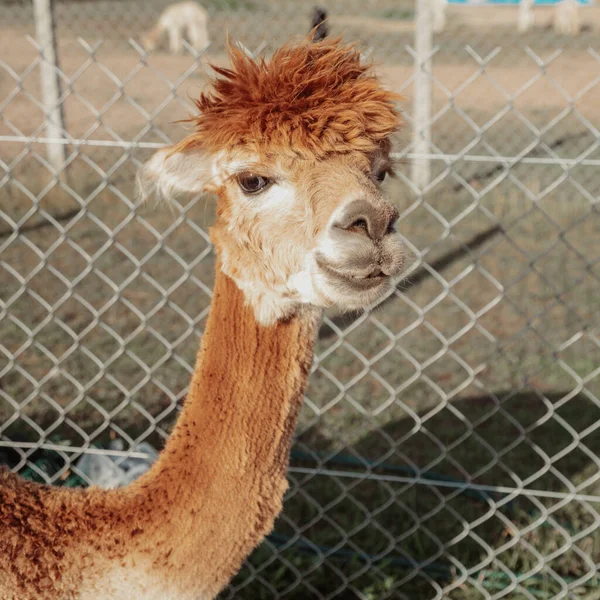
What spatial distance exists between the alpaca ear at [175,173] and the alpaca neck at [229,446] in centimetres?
32

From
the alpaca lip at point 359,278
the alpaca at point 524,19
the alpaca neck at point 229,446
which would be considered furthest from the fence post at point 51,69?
the alpaca at point 524,19

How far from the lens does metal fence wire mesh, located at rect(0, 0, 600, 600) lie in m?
2.59

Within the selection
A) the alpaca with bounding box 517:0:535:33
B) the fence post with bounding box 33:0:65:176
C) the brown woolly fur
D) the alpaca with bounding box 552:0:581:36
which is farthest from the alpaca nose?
the alpaca with bounding box 552:0:581:36

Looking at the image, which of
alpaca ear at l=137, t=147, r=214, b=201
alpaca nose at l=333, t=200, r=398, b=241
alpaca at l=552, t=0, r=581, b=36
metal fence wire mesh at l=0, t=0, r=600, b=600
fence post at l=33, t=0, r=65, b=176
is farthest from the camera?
alpaca at l=552, t=0, r=581, b=36

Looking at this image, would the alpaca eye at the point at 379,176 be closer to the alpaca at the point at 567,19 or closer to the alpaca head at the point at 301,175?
the alpaca head at the point at 301,175

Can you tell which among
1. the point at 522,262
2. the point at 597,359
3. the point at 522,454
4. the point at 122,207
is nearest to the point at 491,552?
the point at 522,454

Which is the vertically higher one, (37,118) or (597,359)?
(37,118)

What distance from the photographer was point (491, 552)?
2.58 m

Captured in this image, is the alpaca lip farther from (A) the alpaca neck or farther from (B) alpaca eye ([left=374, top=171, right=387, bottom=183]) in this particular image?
(B) alpaca eye ([left=374, top=171, right=387, bottom=183])

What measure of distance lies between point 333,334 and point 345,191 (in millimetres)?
3226

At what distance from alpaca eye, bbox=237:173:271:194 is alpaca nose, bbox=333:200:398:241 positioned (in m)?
0.25

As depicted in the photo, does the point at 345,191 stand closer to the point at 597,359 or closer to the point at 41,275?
the point at 597,359

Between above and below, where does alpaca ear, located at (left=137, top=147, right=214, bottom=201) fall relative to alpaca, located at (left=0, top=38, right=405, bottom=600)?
above

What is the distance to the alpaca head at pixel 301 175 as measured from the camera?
1.66 metres
